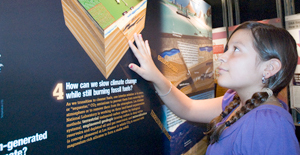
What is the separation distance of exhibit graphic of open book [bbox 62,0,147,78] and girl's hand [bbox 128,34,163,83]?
46 mm

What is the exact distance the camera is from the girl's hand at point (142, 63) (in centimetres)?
112

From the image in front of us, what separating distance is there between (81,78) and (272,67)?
100 centimetres

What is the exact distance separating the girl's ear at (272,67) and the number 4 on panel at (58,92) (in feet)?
3.43

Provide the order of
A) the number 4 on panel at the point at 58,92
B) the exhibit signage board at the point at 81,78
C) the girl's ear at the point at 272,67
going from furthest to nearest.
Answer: the girl's ear at the point at 272,67, the number 4 on panel at the point at 58,92, the exhibit signage board at the point at 81,78

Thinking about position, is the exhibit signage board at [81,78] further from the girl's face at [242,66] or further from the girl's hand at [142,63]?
the girl's face at [242,66]

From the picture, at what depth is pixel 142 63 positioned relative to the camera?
1.14 m

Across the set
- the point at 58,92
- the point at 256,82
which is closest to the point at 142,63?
the point at 58,92

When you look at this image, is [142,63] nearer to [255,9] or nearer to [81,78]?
[81,78]

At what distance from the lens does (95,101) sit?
92 centimetres

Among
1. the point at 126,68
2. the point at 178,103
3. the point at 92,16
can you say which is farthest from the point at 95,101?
the point at 178,103

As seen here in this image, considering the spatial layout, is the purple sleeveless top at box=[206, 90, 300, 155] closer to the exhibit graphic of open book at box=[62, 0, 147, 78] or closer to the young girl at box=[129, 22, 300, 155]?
the young girl at box=[129, 22, 300, 155]

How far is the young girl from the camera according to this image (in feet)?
2.82

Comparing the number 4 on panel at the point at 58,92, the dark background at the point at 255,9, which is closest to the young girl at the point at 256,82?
the number 4 on panel at the point at 58,92

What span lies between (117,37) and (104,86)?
0.29 meters
